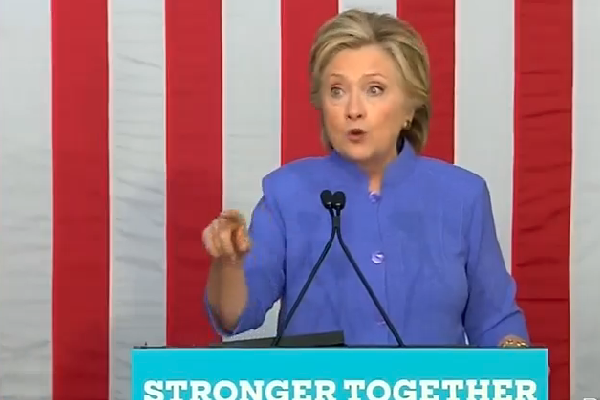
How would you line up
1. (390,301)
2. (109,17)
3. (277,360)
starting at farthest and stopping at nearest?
(109,17), (390,301), (277,360)

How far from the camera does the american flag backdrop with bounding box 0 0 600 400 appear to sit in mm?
1772

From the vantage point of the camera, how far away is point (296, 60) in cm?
179

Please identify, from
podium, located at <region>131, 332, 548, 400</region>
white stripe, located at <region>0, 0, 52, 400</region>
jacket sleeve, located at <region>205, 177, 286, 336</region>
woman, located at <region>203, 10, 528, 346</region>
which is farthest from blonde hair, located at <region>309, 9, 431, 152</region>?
white stripe, located at <region>0, 0, 52, 400</region>

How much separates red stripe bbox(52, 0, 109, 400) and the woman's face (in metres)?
0.70

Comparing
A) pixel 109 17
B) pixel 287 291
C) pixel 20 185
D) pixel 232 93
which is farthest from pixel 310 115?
pixel 287 291

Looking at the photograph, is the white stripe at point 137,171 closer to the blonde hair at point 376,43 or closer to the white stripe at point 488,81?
the white stripe at point 488,81

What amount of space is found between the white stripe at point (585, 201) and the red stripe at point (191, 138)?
2.01 ft

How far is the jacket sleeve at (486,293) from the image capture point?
1.19m

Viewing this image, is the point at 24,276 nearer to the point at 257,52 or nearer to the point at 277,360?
the point at 257,52

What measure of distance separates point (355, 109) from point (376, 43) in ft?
0.28

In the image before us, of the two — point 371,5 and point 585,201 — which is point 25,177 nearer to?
point 371,5

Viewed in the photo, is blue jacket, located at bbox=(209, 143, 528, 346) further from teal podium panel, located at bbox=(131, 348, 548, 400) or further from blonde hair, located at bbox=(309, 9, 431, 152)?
teal podium panel, located at bbox=(131, 348, 548, 400)

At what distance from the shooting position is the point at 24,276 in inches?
70.3

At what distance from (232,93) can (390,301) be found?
72cm
